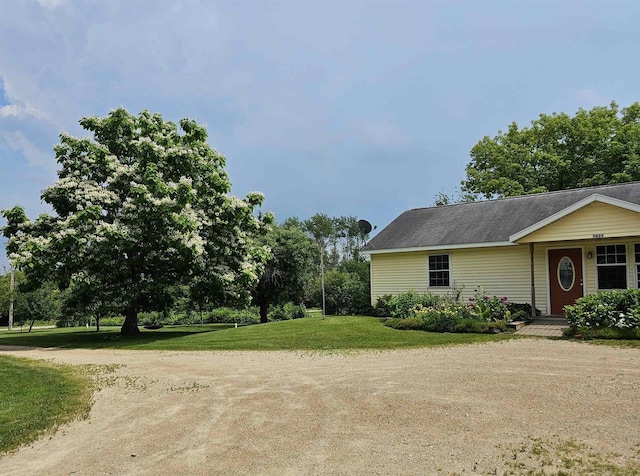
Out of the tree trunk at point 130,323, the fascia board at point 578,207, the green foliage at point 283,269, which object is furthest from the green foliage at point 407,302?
the tree trunk at point 130,323

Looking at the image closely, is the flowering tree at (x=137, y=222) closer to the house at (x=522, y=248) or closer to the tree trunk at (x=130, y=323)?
the tree trunk at (x=130, y=323)

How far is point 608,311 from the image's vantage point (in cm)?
1183

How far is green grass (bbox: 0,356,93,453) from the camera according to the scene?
5699mm

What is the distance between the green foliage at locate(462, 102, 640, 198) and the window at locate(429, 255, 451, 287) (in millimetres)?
15157

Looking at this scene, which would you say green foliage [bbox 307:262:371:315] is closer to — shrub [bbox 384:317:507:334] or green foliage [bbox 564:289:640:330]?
shrub [bbox 384:317:507:334]

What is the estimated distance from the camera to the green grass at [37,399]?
5699 millimetres

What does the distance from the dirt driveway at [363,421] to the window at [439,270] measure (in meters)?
8.97

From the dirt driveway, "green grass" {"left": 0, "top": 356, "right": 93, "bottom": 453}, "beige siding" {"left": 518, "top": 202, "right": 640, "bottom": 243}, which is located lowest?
"green grass" {"left": 0, "top": 356, "right": 93, "bottom": 453}

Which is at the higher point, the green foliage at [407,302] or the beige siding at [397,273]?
the beige siding at [397,273]

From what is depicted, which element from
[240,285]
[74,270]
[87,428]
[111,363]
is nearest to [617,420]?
[87,428]

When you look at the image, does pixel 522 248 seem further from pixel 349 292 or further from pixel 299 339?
pixel 349 292

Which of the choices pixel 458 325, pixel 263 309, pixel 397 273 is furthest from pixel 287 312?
pixel 458 325

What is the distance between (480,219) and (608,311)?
7463 mm

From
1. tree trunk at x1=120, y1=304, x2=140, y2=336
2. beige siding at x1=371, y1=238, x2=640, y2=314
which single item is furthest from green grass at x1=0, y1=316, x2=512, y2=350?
beige siding at x1=371, y1=238, x2=640, y2=314
